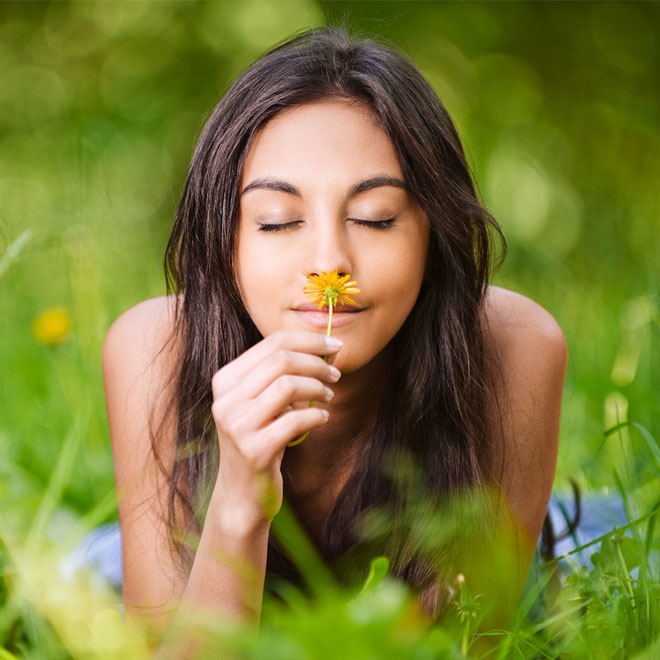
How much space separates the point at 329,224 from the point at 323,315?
157mm

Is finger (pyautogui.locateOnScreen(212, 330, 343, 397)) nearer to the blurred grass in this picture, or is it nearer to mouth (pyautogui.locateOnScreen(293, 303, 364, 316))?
mouth (pyautogui.locateOnScreen(293, 303, 364, 316))

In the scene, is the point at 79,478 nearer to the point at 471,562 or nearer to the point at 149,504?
the point at 149,504

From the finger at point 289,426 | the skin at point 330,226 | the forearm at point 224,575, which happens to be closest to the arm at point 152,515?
the forearm at point 224,575

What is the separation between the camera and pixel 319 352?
4.36 ft

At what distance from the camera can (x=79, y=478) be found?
7.92 ft

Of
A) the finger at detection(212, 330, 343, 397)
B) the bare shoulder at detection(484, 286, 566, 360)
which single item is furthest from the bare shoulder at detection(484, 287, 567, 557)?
the finger at detection(212, 330, 343, 397)

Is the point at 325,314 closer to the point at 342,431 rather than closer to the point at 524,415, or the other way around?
the point at 342,431

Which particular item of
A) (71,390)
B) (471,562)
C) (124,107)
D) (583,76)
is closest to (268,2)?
(124,107)

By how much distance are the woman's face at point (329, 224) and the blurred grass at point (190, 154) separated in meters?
0.51

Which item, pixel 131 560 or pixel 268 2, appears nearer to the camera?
pixel 131 560

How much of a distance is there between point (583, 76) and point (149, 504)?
5.16 metres

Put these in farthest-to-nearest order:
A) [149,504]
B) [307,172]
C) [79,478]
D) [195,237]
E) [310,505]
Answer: [79,478]
[310,505]
[149,504]
[195,237]
[307,172]

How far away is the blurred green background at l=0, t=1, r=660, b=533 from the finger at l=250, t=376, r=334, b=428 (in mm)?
1097

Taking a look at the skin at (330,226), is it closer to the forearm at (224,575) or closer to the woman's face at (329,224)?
the woman's face at (329,224)
